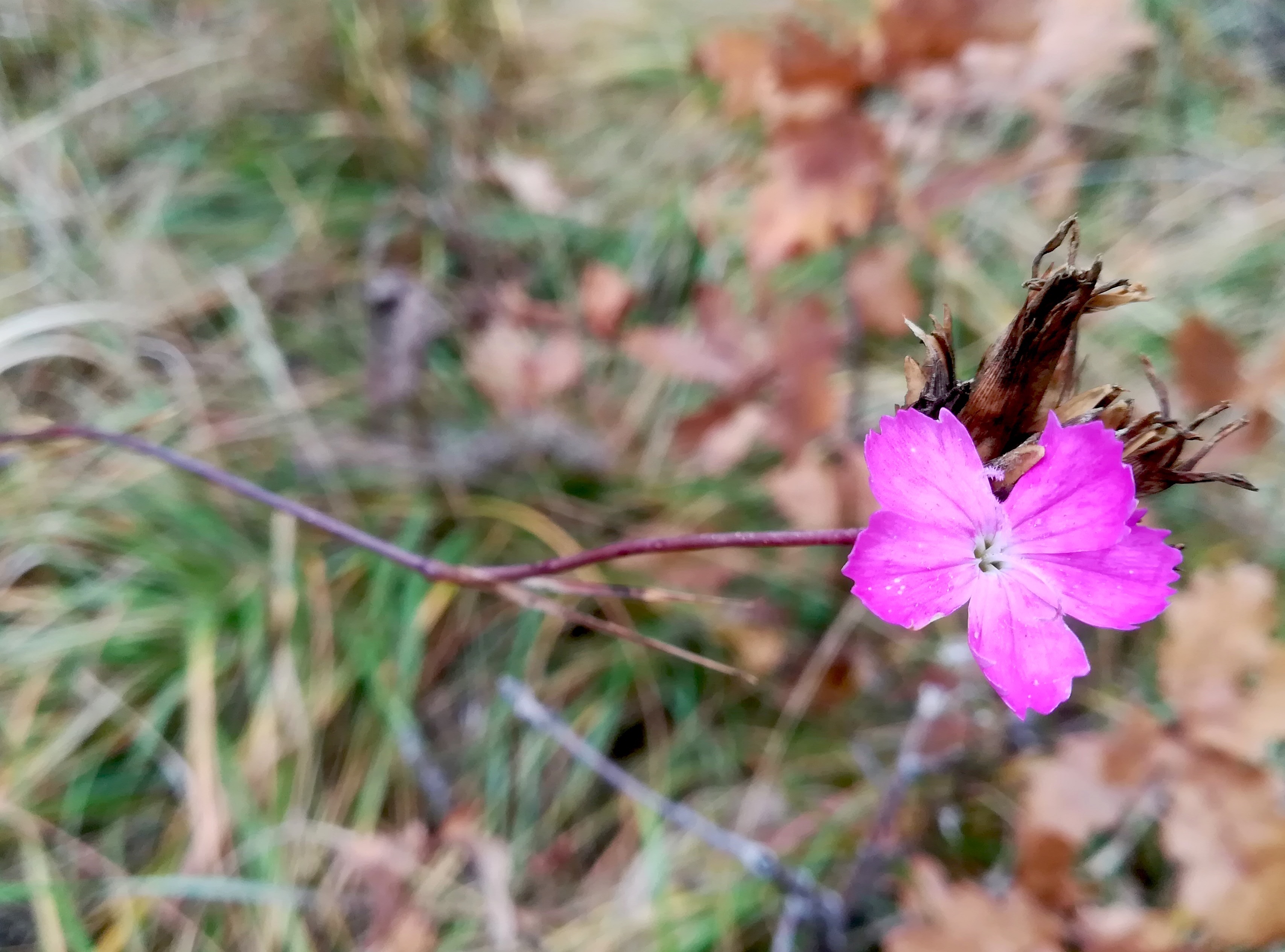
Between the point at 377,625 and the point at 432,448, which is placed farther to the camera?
the point at 432,448

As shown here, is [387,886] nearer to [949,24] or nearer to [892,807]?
[892,807]

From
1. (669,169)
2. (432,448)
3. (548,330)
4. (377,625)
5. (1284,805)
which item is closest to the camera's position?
(1284,805)

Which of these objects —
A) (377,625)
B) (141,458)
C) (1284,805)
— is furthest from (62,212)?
(1284,805)

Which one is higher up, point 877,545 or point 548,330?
point 877,545

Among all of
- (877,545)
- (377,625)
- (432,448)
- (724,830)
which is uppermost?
(877,545)

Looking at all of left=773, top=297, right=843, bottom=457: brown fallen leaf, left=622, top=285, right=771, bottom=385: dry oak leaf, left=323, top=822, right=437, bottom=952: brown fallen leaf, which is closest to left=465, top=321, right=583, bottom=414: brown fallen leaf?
left=622, top=285, right=771, bottom=385: dry oak leaf

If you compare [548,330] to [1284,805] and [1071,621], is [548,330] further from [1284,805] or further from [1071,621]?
[1284,805]
